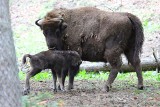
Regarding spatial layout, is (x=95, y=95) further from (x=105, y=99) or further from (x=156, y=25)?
(x=156, y=25)

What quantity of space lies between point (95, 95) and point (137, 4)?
15394 millimetres

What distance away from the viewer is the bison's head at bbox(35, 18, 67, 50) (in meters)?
10.4

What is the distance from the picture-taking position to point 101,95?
364 inches

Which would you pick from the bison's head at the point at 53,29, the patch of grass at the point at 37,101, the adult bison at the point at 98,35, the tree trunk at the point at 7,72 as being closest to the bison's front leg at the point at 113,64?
the adult bison at the point at 98,35

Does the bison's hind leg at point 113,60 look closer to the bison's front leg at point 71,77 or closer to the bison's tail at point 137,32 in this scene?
the bison's tail at point 137,32

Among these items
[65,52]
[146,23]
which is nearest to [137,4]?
[146,23]

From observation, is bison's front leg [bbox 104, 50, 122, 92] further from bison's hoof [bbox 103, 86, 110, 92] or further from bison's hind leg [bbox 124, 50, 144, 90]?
bison's hind leg [bbox 124, 50, 144, 90]

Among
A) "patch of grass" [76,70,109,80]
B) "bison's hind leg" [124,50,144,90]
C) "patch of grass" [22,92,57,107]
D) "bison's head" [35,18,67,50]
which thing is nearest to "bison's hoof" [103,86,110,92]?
"bison's hind leg" [124,50,144,90]

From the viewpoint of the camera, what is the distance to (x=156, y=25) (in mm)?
21547

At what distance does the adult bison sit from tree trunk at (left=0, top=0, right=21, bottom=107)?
4910mm

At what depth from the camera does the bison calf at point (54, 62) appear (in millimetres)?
9391

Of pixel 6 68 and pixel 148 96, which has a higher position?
pixel 6 68

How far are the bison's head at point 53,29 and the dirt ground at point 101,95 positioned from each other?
1.11 metres

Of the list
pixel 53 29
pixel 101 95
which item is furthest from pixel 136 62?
pixel 53 29
